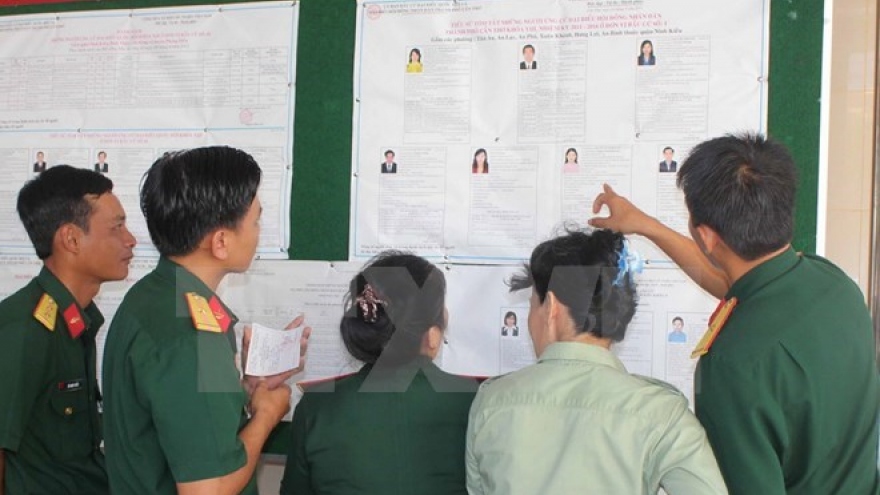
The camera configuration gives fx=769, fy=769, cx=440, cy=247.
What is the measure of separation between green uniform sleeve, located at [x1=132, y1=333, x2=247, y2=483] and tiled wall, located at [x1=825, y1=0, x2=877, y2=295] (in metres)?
1.56

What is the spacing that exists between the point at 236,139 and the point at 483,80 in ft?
2.47

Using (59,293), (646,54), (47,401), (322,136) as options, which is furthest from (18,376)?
(646,54)

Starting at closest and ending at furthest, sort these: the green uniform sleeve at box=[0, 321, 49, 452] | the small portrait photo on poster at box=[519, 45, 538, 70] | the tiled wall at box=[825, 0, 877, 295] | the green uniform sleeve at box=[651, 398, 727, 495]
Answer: the green uniform sleeve at box=[651, 398, 727, 495] < the green uniform sleeve at box=[0, 321, 49, 452] < the tiled wall at box=[825, 0, 877, 295] < the small portrait photo on poster at box=[519, 45, 538, 70]

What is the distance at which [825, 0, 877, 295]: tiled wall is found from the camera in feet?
6.40

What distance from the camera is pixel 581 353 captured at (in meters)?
1.29

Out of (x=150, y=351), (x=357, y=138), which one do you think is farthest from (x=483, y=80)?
(x=150, y=351)

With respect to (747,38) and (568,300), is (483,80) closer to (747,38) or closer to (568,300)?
(747,38)

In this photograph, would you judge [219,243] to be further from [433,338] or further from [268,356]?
[433,338]

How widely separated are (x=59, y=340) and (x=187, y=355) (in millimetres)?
736

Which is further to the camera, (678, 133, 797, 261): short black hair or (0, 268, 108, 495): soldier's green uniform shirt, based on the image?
(0, 268, 108, 495): soldier's green uniform shirt

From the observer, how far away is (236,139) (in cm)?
227

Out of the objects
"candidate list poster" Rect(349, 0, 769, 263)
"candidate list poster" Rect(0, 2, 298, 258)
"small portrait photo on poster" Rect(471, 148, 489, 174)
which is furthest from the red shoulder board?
"candidate list poster" Rect(0, 2, 298, 258)

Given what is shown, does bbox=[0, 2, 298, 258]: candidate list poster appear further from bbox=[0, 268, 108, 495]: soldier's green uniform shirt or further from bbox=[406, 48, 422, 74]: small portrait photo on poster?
bbox=[0, 268, 108, 495]: soldier's green uniform shirt

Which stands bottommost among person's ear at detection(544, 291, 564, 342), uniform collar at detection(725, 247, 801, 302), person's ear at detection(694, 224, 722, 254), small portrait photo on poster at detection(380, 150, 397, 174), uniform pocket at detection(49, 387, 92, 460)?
uniform pocket at detection(49, 387, 92, 460)
